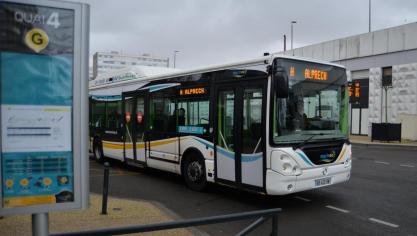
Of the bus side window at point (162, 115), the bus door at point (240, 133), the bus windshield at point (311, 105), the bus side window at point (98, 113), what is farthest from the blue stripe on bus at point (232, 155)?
the bus side window at point (98, 113)

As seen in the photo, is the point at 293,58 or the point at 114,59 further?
the point at 114,59

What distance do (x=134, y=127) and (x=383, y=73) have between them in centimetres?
2410

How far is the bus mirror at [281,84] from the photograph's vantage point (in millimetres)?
7277

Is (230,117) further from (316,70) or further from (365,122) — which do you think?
(365,122)

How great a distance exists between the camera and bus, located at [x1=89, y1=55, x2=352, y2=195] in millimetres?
7512

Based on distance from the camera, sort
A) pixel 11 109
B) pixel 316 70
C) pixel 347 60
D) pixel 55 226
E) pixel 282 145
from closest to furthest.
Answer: pixel 11 109
pixel 55 226
pixel 282 145
pixel 316 70
pixel 347 60

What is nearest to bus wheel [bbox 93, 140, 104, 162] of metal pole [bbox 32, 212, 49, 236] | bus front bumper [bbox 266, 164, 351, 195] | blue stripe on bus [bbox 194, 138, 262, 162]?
blue stripe on bus [bbox 194, 138, 262, 162]

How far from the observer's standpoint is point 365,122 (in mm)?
32219

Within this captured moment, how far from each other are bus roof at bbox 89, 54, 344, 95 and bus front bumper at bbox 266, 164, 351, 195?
208 centimetres

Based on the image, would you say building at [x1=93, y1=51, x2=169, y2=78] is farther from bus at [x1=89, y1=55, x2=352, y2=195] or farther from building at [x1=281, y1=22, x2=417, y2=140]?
bus at [x1=89, y1=55, x2=352, y2=195]

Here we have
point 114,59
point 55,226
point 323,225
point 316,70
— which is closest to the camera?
point 55,226

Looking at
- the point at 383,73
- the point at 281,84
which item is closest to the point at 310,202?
the point at 281,84

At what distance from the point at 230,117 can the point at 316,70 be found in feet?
6.35

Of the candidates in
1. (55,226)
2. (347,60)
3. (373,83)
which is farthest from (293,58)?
(347,60)
